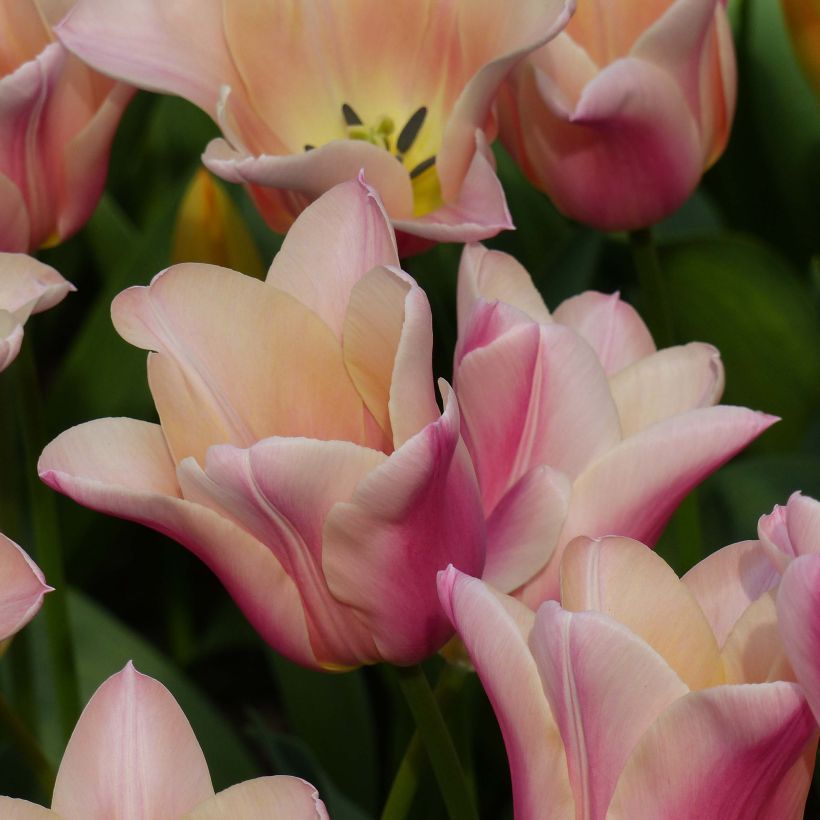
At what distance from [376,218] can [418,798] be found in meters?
0.47

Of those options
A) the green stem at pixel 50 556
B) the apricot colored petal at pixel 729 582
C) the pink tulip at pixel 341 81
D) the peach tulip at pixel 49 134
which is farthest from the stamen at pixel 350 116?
the apricot colored petal at pixel 729 582

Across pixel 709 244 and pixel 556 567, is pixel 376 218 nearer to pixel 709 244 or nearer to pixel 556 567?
pixel 556 567

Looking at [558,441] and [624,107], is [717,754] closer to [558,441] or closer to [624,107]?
[558,441]

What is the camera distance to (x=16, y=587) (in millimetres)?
534

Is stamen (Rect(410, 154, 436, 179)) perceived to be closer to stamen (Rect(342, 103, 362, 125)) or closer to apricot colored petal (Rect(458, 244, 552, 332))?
stamen (Rect(342, 103, 362, 125))

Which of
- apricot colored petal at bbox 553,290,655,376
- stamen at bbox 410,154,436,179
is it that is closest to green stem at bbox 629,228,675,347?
stamen at bbox 410,154,436,179

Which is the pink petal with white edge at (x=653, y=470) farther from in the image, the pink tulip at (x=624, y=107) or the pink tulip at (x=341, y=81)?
the pink tulip at (x=624, y=107)

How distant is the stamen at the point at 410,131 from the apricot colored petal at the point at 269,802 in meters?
0.51

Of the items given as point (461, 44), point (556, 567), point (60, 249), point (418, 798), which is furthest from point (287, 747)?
point (60, 249)

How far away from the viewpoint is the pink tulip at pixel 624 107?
0.81 m

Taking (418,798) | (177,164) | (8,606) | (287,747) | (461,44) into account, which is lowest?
(418,798)

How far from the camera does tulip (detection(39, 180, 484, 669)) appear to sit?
0.53 m

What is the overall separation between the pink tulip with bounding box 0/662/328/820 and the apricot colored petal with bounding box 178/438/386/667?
71mm

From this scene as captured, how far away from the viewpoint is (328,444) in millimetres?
521
